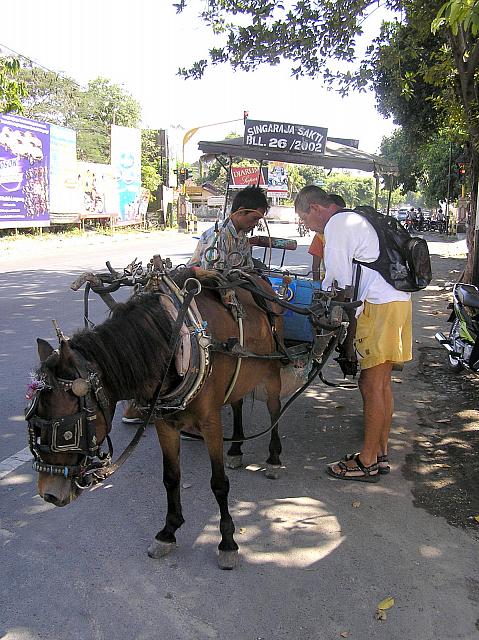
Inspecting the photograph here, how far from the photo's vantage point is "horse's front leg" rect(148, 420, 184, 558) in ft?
9.56

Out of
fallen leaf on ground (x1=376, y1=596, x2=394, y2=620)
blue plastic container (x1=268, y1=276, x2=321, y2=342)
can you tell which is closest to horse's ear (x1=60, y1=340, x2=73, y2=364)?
fallen leaf on ground (x1=376, y1=596, x2=394, y2=620)

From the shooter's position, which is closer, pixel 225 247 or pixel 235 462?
pixel 235 462

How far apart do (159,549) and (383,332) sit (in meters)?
1.91

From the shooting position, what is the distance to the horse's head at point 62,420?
2.12 metres

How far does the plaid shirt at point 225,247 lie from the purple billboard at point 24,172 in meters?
18.0

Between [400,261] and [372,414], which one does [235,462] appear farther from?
[400,261]

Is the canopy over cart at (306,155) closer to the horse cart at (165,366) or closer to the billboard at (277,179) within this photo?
the horse cart at (165,366)

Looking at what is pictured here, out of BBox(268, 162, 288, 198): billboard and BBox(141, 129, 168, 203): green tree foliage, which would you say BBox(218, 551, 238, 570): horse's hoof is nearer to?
BBox(141, 129, 168, 203): green tree foliage

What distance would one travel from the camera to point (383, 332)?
3707 millimetres

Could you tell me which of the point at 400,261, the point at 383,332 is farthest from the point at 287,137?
the point at 383,332

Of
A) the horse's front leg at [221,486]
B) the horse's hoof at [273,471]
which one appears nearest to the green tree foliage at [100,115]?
the horse's hoof at [273,471]

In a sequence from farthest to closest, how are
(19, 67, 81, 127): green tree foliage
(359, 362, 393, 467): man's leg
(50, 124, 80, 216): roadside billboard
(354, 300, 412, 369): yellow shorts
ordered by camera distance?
(19, 67, 81, 127): green tree foliage → (50, 124, 80, 216): roadside billboard → (359, 362, 393, 467): man's leg → (354, 300, 412, 369): yellow shorts

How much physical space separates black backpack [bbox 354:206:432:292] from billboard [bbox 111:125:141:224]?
92.8 feet

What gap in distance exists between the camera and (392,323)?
12.2 feet
